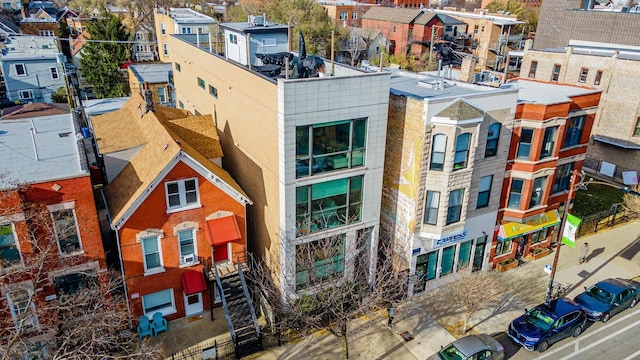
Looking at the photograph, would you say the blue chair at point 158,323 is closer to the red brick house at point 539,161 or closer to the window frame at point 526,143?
the red brick house at point 539,161

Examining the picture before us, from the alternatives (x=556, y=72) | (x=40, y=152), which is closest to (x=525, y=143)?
(x=556, y=72)

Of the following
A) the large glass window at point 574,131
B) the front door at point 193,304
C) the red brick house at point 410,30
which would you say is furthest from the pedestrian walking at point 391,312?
the red brick house at point 410,30

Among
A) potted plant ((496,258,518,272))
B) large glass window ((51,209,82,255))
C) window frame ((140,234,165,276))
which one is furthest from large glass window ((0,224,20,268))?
potted plant ((496,258,518,272))

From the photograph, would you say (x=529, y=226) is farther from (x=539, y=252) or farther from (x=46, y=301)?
(x=46, y=301)

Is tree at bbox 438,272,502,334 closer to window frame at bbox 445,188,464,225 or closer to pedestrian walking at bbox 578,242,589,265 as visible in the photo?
window frame at bbox 445,188,464,225

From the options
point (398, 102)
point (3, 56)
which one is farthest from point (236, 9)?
point (398, 102)

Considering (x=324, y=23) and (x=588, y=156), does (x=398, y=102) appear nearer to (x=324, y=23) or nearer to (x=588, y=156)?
(x=588, y=156)
